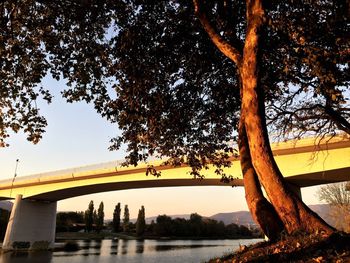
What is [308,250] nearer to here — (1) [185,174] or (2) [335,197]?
(1) [185,174]

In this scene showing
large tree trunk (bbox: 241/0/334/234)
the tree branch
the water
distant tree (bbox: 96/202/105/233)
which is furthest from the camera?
distant tree (bbox: 96/202/105/233)

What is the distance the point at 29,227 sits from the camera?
50.7 m

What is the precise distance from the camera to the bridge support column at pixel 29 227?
4812cm

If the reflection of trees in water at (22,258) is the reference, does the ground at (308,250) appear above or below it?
below

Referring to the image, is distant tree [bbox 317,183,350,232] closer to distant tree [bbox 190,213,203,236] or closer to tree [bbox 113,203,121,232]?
distant tree [bbox 190,213,203,236]

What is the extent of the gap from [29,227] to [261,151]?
50771 millimetres

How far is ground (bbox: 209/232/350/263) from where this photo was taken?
545 cm

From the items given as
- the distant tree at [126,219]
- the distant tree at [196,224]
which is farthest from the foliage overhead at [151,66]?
the distant tree at [126,219]

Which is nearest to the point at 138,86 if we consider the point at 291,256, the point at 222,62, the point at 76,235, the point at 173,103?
the point at 173,103

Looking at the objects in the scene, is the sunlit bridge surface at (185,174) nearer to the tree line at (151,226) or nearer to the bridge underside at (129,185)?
the bridge underside at (129,185)

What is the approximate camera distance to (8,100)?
1154 centimetres

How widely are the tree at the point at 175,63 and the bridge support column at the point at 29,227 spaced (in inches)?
1657

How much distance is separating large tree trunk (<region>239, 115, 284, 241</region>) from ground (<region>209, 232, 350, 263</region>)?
423mm

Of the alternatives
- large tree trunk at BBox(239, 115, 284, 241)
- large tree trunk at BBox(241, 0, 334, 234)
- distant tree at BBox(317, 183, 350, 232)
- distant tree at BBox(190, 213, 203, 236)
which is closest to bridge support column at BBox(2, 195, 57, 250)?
distant tree at BBox(317, 183, 350, 232)
